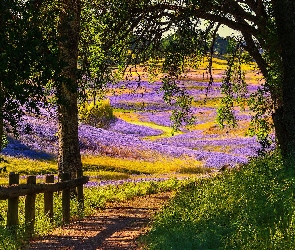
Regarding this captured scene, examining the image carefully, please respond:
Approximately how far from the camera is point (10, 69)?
10.7 m

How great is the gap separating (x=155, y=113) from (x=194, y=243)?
64.8m

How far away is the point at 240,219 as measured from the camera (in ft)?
33.6

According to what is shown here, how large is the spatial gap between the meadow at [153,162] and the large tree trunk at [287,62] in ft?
4.71

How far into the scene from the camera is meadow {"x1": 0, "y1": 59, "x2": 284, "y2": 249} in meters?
12.1

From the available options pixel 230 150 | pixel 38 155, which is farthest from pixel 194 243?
pixel 230 150

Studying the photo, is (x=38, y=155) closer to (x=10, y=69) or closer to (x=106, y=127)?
(x=106, y=127)

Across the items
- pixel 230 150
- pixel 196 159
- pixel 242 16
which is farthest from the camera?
pixel 230 150

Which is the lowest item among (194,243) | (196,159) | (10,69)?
(196,159)

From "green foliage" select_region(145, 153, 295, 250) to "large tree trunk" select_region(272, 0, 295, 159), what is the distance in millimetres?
861

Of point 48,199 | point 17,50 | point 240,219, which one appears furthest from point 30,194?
point 240,219

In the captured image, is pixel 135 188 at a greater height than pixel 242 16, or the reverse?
pixel 242 16

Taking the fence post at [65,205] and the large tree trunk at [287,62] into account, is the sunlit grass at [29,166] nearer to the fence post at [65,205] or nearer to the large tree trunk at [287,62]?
the fence post at [65,205]

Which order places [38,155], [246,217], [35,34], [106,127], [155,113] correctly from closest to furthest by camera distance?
1. [246,217]
2. [35,34]
3. [38,155]
4. [106,127]
5. [155,113]

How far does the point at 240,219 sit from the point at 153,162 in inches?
1260
